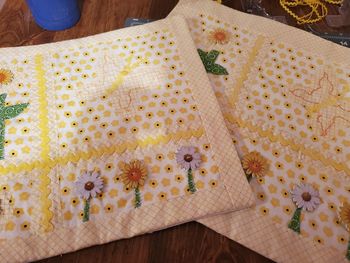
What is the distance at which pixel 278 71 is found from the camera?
79 cm

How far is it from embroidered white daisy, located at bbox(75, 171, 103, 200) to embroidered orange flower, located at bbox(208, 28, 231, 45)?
0.48 m

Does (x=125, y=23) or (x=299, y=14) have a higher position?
(x=299, y=14)

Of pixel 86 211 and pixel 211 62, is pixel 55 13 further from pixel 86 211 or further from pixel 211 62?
pixel 86 211

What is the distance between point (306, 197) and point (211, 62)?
1.30 ft

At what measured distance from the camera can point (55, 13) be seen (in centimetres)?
84

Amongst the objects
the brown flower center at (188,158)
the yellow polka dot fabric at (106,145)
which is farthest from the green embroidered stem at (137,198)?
the brown flower center at (188,158)

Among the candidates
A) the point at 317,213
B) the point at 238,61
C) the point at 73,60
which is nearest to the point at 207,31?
the point at 238,61

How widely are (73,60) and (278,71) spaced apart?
514 mm

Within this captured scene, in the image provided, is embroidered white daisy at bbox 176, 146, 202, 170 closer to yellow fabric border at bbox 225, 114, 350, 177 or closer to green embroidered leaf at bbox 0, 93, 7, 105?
yellow fabric border at bbox 225, 114, 350, 177

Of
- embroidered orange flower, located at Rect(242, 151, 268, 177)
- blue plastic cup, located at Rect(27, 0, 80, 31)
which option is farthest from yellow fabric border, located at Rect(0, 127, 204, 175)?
blue plastic cup, located at Rect(27, 0, 80, 31)

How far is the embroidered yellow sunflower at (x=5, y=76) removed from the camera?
740 mm

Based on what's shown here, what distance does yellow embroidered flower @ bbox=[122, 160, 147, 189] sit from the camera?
0.62m

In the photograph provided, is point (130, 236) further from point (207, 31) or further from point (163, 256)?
point (207, 31)

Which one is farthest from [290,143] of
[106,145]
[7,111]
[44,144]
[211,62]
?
[7,111]
